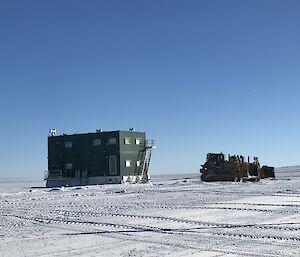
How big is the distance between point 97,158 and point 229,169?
12.5 m

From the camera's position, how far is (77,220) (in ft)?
40.7

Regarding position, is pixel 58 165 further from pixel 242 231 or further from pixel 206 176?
pixel 242 231

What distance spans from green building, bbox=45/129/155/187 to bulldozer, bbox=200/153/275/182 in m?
6.72

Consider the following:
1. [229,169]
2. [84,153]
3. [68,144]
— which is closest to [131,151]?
[84,153]

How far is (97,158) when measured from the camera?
43656mm

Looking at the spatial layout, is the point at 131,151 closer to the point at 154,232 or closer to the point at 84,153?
the point at 84,153

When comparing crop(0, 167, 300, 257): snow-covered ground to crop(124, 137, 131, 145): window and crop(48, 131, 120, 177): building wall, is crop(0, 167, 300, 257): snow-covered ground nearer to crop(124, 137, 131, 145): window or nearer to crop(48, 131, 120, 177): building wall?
crop(48, 131, 120, 177): building wall

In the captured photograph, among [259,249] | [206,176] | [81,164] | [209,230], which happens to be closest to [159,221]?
[209,230]

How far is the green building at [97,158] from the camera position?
43094 millimetres

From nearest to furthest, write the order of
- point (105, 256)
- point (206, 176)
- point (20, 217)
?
1. point (105, 256)
2. point (20, 217)
3. point (206, 176)

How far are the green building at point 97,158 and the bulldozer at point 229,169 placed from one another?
672cm

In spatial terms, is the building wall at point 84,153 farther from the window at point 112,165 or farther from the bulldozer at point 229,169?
the bulldozer at point 229,169

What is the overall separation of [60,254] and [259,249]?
3.43 m

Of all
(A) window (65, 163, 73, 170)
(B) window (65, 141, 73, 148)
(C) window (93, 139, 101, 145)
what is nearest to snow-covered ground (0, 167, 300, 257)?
(C) window (93, 139, 101, 145)
